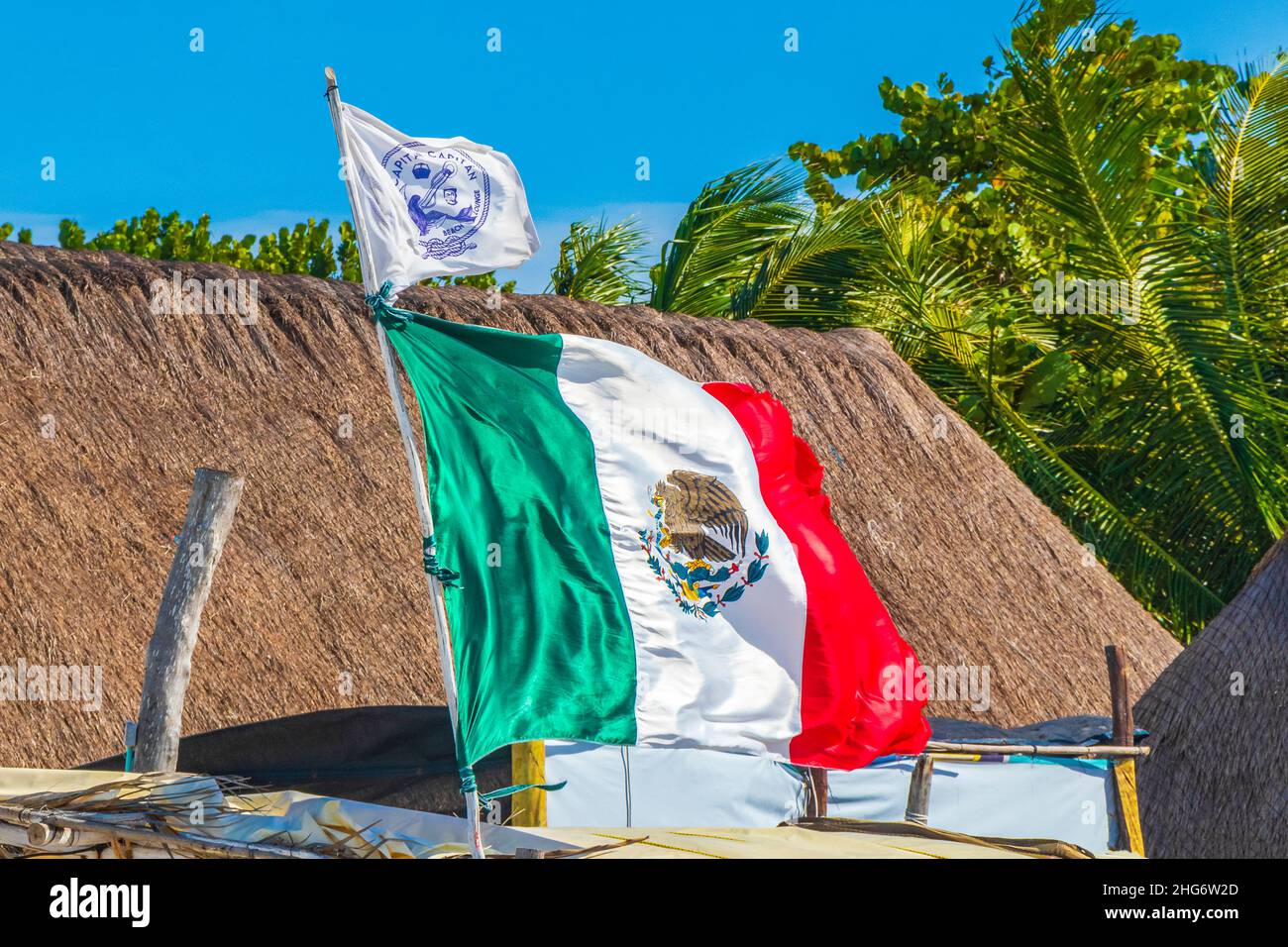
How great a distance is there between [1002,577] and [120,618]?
6.88 m

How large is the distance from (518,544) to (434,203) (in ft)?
4.03

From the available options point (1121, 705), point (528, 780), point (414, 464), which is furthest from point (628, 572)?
point (1121, 705)

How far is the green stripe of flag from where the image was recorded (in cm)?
488

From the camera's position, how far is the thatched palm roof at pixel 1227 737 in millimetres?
9047

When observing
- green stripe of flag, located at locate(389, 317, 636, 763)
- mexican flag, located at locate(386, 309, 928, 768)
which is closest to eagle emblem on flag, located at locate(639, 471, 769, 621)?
mexican flag, located at locate(386, 309, 928, 768)

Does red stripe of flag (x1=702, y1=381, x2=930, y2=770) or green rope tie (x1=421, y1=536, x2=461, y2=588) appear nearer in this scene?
green rope tie (x1=421, y1=536, x2=461, y2=588)

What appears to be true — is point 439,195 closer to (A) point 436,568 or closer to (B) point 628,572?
(A) point 436,568

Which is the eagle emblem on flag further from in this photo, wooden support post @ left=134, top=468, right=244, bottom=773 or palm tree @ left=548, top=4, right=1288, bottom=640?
palm tree @ left=548, top=4, right=1288, bottom=640

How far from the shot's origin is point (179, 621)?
247 inches

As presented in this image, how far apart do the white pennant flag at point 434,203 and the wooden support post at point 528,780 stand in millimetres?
2917

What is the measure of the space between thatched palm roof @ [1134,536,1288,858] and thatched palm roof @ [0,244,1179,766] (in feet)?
4.75

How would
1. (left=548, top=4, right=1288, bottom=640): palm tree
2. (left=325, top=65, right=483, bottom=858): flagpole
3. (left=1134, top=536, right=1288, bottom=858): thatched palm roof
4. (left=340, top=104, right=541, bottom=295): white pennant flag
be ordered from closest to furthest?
(left=325, top=65, right=483, bottom=858): flagpole
(left=340, top=104, right=541, bottom=295): white pennant flag
(left=1134, top=536, right=1288, bottom=858): thatched palm roof
(left=548, top=4, right=1288, bottom=640): palm tree

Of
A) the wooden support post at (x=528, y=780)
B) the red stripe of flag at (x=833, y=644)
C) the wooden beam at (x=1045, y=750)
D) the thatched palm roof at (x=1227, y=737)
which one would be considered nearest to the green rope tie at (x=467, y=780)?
the red stripe of flag at (x=833, y=644)

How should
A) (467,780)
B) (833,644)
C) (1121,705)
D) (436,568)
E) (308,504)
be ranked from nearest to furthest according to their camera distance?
(467,780), (436,568), (833,644), (1121,705), (308,504)
